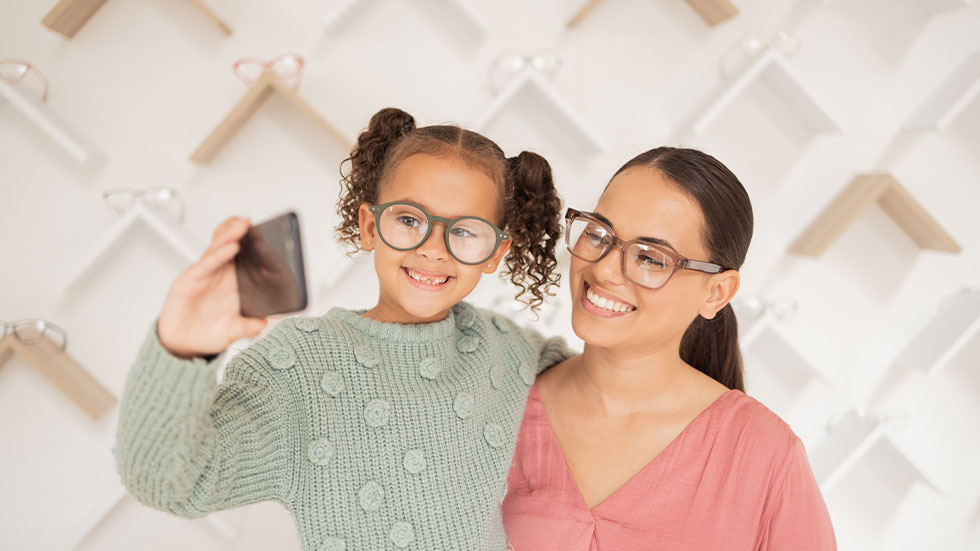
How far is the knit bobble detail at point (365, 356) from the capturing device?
1.03 m

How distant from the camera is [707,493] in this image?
3.86 feet

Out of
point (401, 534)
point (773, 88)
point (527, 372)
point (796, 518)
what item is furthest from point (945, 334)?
point (401, 534)

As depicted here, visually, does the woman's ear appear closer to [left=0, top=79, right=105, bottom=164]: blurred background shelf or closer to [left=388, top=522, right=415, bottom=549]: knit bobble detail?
[left=388, top=522, right=415, bottom=549]: knit bobble detail

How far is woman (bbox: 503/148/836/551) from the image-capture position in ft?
3.73

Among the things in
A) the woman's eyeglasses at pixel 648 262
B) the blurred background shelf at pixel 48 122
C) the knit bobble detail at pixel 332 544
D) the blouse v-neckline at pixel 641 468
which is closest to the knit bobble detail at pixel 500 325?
the blouse v-neckline at pixel 641 468

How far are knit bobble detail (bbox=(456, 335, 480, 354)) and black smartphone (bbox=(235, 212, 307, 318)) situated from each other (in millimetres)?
470

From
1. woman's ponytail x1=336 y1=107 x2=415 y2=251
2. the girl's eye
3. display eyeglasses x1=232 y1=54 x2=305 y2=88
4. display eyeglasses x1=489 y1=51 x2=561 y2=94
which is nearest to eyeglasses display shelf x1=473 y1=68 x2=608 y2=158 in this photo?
display eyeglasses x1=489 y1=51 x2=561 y2=94

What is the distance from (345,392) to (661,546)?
55cm

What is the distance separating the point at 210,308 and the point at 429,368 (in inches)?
15.8

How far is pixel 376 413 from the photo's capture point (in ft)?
3.31

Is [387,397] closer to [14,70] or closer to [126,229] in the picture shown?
[126,229]

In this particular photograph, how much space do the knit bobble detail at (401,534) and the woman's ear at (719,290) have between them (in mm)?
573

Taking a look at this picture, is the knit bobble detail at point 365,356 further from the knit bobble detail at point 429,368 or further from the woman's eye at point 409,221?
the woman's eye at point 409,221

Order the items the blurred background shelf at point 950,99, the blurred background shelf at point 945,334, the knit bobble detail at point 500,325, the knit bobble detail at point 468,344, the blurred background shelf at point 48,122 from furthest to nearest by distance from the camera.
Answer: the blurred background shelf at point 945,334 → the blurred background shelf at point 950,99 → the blurred background shelf at point 48,122 → the knit bobble detail at point 500,325 → the knit bobble detail at point 468,344
